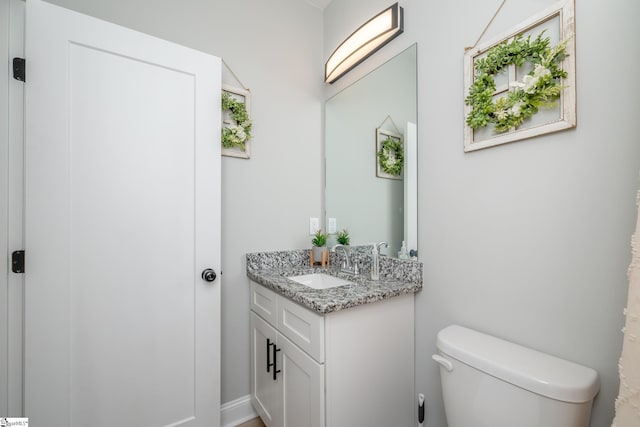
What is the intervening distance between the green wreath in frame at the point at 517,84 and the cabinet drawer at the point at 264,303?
3.98ft

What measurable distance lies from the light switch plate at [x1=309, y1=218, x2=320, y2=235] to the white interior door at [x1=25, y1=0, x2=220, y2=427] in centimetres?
68

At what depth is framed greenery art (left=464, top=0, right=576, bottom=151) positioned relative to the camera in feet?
2.85

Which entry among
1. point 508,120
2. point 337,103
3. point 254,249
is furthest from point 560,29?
point 254,249

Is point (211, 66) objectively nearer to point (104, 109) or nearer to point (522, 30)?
point (104, 109)

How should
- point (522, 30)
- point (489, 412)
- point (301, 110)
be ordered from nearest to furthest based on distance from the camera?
point (489, 412), point (522, 30), point (301, 110)

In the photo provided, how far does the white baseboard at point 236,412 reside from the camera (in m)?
1.58

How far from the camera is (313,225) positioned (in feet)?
6.33

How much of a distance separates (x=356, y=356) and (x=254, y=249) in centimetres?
88

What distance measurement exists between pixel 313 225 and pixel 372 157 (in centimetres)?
62

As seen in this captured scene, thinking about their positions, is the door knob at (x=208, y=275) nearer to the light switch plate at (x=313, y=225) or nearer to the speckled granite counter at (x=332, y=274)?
the speckled granite counter at (x=332, y=274)

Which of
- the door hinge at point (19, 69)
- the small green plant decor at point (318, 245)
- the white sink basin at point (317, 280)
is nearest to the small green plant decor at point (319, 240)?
the small green plant decor at point (318, 245)

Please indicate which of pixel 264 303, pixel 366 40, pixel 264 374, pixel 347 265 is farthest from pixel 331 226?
pixel 366 40

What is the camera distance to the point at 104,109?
1.16 meters

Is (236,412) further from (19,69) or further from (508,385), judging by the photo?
(19,69)
